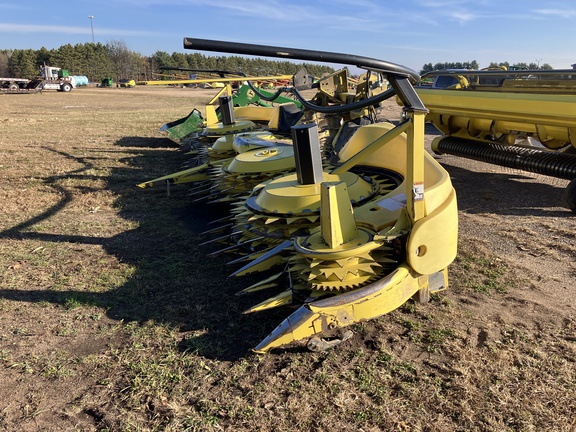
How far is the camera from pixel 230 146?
241 inches

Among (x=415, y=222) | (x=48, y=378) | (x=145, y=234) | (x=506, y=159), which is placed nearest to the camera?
(x=48, y=378)

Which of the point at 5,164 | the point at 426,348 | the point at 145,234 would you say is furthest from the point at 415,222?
the point at 5,164

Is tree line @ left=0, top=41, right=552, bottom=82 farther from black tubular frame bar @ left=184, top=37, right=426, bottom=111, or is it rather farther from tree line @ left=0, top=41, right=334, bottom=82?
black tubular frame bar @ left=184, top=37, right=426, bottom=111

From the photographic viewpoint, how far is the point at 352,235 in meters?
2.58

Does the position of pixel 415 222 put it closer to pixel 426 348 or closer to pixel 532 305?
pixel 426 348

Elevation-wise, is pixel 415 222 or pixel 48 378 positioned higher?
pixel 415 222

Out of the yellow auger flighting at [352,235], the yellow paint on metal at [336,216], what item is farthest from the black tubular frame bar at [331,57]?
the yellow paint on metal at [336,216]

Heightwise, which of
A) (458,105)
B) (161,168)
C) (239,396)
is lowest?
(239,396)

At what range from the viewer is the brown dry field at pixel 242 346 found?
2068 mm

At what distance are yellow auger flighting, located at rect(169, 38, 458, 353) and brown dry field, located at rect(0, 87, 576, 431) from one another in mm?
241

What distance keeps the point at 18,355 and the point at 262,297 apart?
4.83ft

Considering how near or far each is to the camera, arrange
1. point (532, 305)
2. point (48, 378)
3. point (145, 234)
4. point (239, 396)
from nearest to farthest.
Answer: point (239, 396) < point (48, 378) < point (532, 305) < point (145, 234)

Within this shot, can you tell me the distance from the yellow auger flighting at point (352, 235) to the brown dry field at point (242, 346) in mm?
241

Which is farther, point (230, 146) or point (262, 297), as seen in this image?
point (230, 146)
